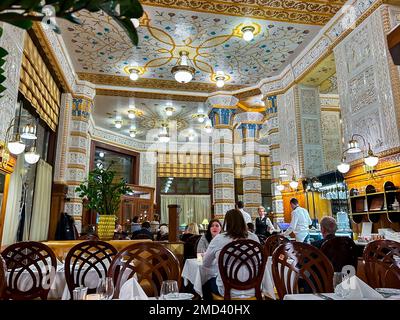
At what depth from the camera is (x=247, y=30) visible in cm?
642

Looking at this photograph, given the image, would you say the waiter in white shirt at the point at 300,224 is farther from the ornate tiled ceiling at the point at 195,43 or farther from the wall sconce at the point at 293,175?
the ornate tiled ceiling at the point at 195,43

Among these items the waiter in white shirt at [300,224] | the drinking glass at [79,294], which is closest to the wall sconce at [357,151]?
the waiter in white shirt at [300,224]

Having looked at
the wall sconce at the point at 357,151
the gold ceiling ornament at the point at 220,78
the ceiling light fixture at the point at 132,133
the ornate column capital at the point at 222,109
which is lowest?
the wall sconce at the point at 357,151

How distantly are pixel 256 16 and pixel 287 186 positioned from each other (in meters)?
4.02

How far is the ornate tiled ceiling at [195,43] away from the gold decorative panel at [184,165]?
6259mm

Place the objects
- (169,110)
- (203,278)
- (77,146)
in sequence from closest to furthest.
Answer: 1. (203,278)
2. (77,146)
3. (169,110)

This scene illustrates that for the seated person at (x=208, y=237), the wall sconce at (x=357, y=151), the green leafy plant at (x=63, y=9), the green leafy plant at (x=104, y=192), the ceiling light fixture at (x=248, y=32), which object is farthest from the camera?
the ceiling light fixture at (x=248, y=32)

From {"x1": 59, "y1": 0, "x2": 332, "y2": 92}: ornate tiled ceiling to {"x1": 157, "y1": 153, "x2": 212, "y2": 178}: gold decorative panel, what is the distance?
626 centimetres

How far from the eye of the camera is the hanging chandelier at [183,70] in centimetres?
707

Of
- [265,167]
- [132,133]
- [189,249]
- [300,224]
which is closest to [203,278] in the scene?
[189,249]

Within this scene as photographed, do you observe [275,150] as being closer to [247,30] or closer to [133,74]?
[247,30]

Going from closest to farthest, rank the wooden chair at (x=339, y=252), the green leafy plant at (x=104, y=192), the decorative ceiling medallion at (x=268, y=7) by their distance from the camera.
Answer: the wooden chair at (x=339, y=252) < the green leafy plant at (x=104, y=192) < the decorative ceiling medallion at (x=268, y=7)

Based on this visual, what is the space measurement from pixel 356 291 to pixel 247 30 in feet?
19.4
